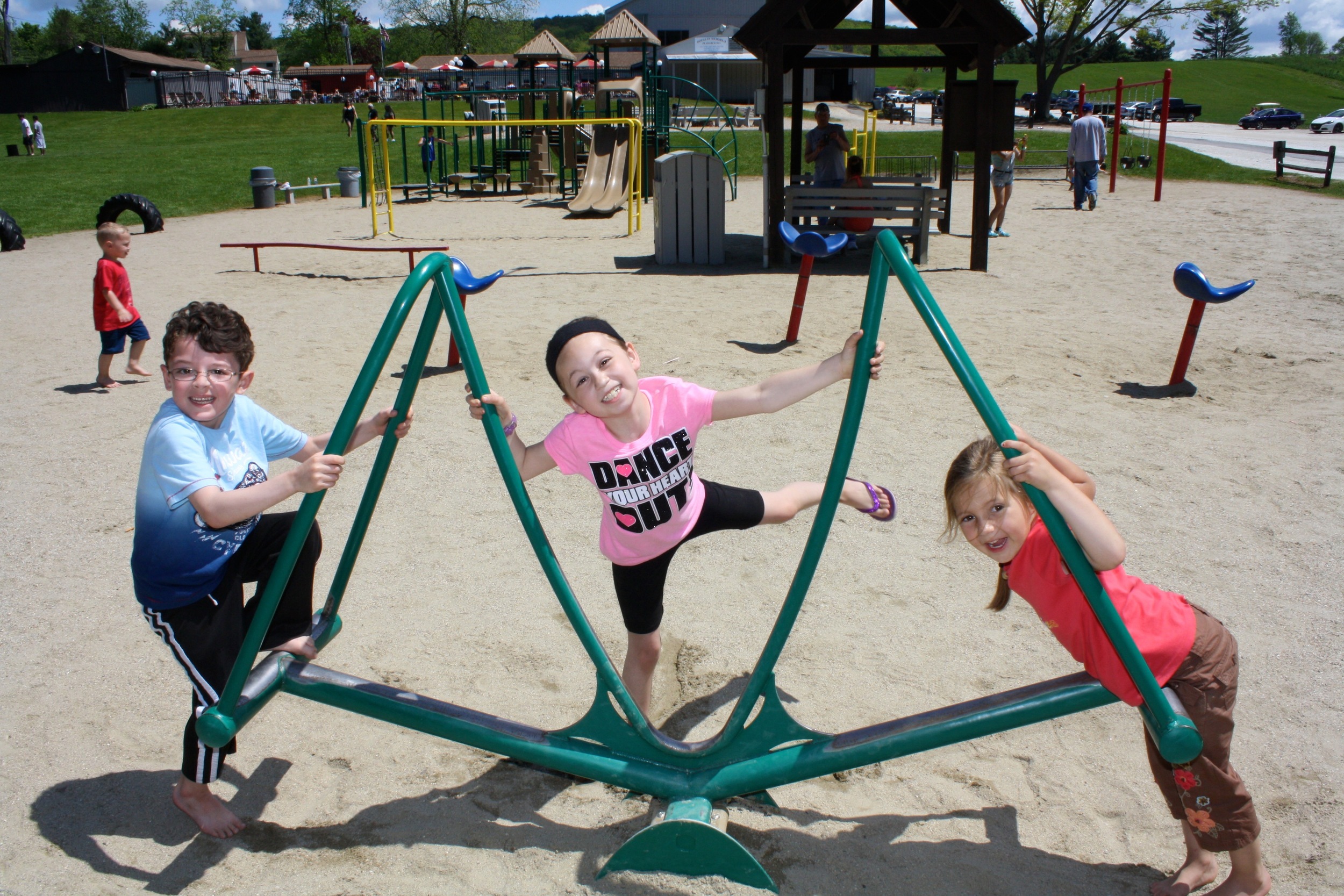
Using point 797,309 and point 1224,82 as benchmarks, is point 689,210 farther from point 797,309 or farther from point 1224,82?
point 1224,82

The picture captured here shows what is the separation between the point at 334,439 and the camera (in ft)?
6.92

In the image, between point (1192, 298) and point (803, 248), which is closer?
point (1192, 298)

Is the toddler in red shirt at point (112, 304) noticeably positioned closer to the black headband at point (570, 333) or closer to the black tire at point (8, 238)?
the black headband at point (570, 333)

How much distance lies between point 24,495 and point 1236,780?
186 inches

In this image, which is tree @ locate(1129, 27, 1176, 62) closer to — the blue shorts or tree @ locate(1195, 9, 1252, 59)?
tree @ locate(1195, 9, 1252, 59)

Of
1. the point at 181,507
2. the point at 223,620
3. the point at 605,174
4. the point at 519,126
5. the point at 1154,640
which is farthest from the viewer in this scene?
the point at 605,174

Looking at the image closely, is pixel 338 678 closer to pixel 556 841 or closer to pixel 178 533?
pixel 178 533

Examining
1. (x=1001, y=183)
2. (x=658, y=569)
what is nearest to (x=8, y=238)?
(x=1001, y=183)

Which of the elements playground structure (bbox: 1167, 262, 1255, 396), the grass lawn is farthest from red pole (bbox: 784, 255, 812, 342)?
the grass lawn

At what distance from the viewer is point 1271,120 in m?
38.5

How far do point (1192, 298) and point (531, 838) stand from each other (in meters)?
5.12

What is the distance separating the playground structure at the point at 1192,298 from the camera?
5.35 metres

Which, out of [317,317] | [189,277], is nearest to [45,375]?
[317,317]

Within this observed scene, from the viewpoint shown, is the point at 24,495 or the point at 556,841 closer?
the point at 556,841
